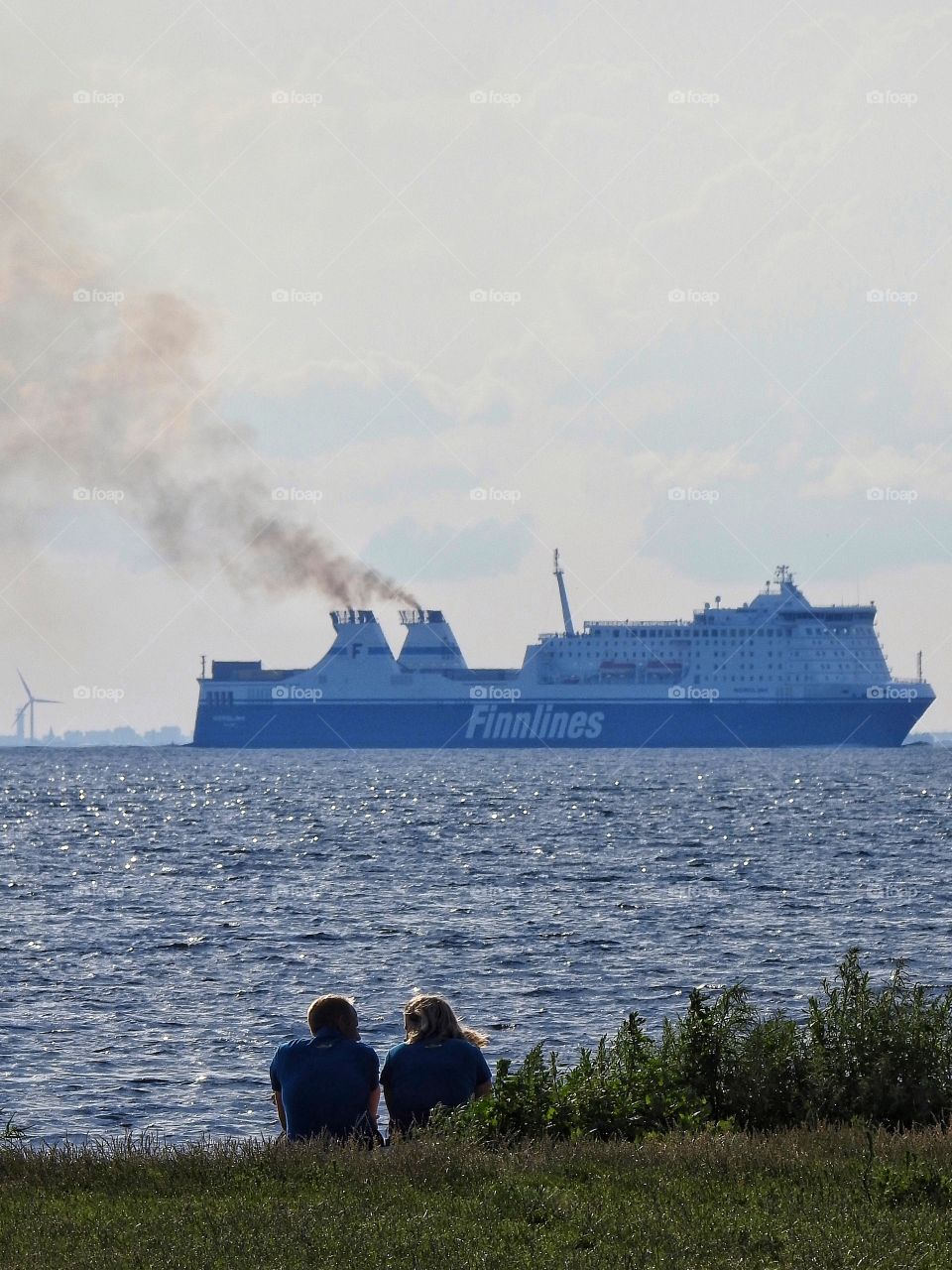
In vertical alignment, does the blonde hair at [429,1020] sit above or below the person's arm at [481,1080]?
above

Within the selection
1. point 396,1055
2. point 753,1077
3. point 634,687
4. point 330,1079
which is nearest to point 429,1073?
point 396,1055

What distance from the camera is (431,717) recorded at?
350 feet

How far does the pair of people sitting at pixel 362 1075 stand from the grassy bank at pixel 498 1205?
343mm

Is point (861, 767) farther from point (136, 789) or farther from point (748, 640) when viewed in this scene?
point (136, 789)

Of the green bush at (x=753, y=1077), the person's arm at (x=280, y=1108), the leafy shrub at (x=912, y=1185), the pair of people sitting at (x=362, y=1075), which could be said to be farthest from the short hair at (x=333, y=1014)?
the leafy shrub at (x=912, y=1185)

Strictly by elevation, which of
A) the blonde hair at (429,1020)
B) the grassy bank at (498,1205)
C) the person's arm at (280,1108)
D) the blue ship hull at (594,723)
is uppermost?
the blue ship hull at (594,723)

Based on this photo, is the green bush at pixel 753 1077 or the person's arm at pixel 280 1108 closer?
the person's arm at pixel 280 1108

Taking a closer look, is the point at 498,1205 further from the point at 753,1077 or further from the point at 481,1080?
the point at 753,1077

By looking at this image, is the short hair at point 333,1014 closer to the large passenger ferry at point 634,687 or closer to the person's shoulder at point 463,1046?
the person's shoulder at point 463,1046

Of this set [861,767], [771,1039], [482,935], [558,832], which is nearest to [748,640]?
[861,767]

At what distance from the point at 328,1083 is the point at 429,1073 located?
0.50 metres

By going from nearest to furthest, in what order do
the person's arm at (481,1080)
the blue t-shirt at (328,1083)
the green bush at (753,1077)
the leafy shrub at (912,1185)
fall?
the leafy shrub at (912,1185) < the blue t-shirt at (328,1083) < the person's arm at (481,1080) < the green bush at (753,1077)

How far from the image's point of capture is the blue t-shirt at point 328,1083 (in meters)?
7.67

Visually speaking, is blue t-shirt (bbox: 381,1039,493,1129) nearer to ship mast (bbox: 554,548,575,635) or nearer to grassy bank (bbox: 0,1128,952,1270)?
grassy bank (bbox: 0,1128,952,1270)
